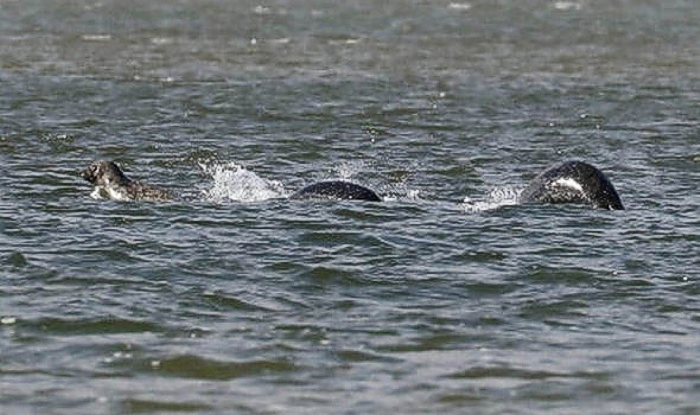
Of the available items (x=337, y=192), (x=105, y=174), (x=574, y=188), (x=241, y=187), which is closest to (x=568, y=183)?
(x=574, y=188)

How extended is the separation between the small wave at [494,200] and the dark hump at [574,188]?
1.04 ft

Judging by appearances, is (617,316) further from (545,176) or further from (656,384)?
(545,176)

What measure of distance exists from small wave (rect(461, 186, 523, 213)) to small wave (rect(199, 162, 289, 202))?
1.95 m

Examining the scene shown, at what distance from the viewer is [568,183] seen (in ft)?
58.3

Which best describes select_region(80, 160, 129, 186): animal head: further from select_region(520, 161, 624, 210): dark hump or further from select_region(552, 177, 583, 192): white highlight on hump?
select_region(552, 177, 583, 192): white highlight on hump

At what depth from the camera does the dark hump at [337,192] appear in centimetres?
1777

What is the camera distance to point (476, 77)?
105ft

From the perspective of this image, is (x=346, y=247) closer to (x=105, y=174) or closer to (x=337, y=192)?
(x=337, y=192)

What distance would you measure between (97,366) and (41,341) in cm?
77

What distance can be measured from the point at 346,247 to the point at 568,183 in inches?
125

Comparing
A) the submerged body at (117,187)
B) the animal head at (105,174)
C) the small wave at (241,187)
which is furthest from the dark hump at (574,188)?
the animal head at (105,174)

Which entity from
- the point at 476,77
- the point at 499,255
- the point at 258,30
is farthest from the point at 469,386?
the point at 258,30

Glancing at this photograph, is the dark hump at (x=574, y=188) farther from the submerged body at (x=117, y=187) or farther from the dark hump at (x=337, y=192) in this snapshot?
the submerged body at (x=117, y=187)

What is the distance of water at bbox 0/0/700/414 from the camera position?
11359 millimetres
